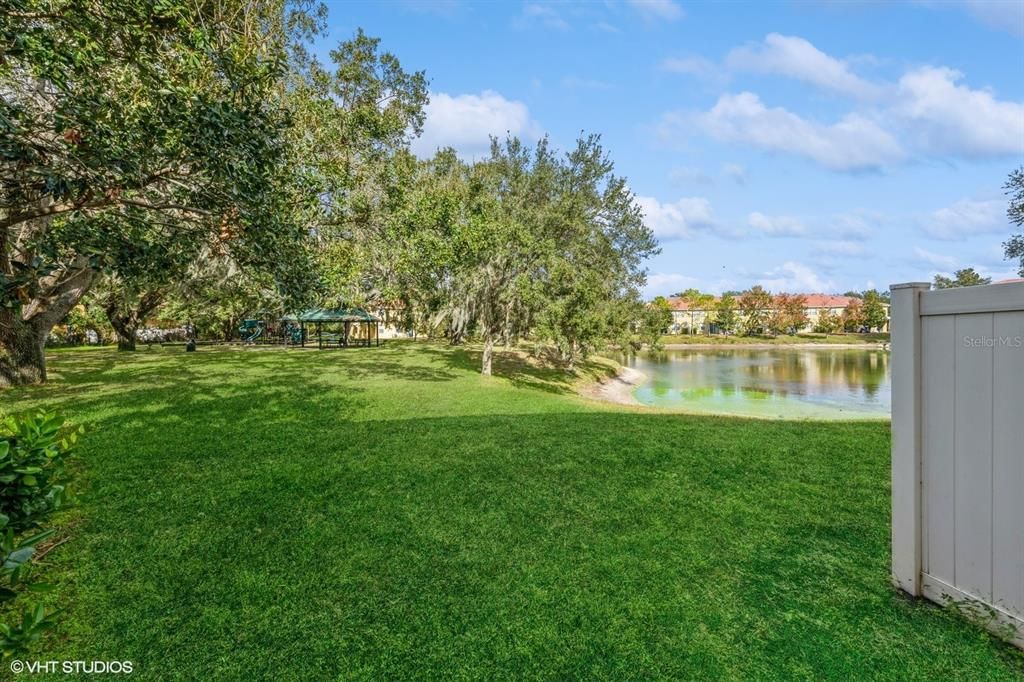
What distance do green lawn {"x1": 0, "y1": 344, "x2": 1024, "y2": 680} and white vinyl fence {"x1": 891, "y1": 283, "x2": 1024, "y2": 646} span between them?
0.21m

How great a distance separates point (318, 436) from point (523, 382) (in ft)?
28.7

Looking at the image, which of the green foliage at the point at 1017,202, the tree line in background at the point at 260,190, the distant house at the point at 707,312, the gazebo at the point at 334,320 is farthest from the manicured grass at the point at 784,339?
the green foliage at the point at 1017,202

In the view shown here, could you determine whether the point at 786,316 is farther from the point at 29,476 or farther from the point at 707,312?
the point at 29,476

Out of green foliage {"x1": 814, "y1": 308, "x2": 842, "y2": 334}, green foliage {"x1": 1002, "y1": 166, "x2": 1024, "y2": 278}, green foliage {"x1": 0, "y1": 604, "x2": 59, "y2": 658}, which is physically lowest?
green foliage {"x1": 0, "y1": 604, "x2": 59, "y2": 658}

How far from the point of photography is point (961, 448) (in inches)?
83.2

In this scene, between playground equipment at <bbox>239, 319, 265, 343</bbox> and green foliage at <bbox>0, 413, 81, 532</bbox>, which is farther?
playground equipment at <bbox>239, 319, 265, 343</bbox>

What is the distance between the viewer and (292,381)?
10.3 m

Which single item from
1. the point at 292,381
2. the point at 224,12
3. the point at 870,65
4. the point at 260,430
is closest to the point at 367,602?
the point at 260,430

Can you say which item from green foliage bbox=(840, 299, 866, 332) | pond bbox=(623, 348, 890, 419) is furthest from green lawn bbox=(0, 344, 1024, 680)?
green foliage bbox=(840, 299, 866, 332)

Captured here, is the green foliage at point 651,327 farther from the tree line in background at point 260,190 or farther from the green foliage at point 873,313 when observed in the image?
the green foliage at point 873,313

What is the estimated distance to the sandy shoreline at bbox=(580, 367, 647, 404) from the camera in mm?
14438

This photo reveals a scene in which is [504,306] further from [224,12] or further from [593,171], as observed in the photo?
[224,12]

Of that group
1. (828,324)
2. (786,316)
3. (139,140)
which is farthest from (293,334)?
(828,324)

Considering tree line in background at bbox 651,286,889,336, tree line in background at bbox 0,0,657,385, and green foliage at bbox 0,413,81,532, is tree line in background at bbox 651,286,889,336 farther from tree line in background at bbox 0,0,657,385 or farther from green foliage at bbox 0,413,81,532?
green foliage at bbox 0,413,81,532
